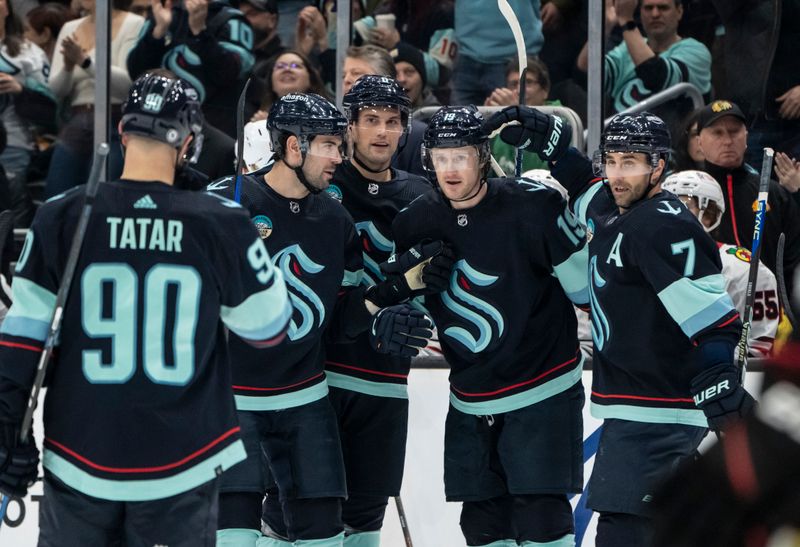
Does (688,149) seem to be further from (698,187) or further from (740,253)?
(740,253)

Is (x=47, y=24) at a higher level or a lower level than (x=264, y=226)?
higher

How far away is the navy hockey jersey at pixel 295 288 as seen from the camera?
11.6 ft

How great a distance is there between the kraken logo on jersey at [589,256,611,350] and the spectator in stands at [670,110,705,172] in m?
1.57

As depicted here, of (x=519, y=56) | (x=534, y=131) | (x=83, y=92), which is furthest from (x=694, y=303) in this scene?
(x=83, y=92)

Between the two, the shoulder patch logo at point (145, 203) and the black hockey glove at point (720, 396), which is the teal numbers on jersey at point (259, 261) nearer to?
the shoulder patch logo at point (145, 203)

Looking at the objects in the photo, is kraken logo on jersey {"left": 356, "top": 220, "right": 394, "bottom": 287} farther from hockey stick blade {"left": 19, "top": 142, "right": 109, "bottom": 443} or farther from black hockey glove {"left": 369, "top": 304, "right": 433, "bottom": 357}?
hockey stick blade {"left": 19, "top": 142, "right": 109, "bottom": 443}

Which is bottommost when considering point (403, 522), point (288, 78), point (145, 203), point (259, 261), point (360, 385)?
point (403, 522)

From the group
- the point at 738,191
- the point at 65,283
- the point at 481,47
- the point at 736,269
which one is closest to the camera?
the point at 65,283

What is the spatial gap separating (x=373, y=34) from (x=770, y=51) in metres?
1.48

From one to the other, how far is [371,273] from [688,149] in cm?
164

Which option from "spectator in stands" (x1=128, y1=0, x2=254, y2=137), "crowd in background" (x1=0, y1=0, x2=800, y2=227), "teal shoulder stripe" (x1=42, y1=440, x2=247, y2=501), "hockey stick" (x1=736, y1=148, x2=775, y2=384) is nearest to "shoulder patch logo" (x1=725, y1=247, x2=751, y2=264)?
"crowd in background" (x1=0, y1=0, x2=800, y2=227)

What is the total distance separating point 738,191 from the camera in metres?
4.77

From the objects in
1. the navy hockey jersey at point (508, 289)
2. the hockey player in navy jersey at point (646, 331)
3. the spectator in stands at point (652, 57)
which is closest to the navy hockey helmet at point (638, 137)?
the hockey player in navy jersey at point (646, 331)

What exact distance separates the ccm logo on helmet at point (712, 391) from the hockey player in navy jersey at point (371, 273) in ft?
3.28
